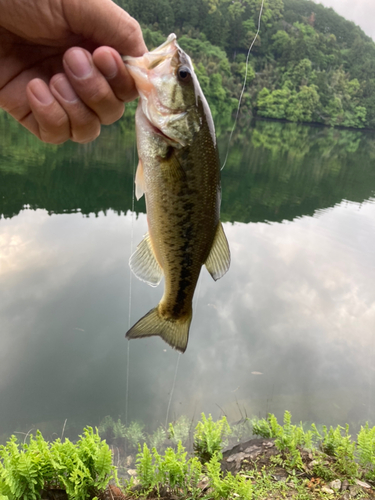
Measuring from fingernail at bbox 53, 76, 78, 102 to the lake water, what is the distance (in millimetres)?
5255

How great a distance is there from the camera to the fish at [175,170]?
1.66 m

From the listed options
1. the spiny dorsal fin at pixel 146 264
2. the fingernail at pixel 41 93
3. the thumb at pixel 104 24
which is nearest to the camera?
the thumb at pixel 104 24

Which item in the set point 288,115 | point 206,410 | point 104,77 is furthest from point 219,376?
point 288,115

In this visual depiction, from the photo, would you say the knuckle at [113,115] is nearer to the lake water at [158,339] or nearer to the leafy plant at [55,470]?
the leafy plant at [55,470]

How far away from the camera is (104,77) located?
1.80 m

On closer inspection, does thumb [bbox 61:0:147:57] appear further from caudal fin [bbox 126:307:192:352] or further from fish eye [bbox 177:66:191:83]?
caudal fin [bbox 126:307:192:352]

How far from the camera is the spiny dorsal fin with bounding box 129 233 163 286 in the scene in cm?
198

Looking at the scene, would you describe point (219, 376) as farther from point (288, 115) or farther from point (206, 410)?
point (288, 115)

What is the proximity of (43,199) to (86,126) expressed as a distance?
13.2 m

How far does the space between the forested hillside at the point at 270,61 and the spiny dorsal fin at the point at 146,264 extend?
6313 cm

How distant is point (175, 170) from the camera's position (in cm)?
172

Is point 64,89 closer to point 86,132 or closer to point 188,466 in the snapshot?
point 86,132

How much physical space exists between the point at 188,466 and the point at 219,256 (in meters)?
3.73

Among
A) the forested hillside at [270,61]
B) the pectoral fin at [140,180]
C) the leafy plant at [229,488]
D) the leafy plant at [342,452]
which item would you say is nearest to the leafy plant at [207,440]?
the leafy plant at [229,488]
